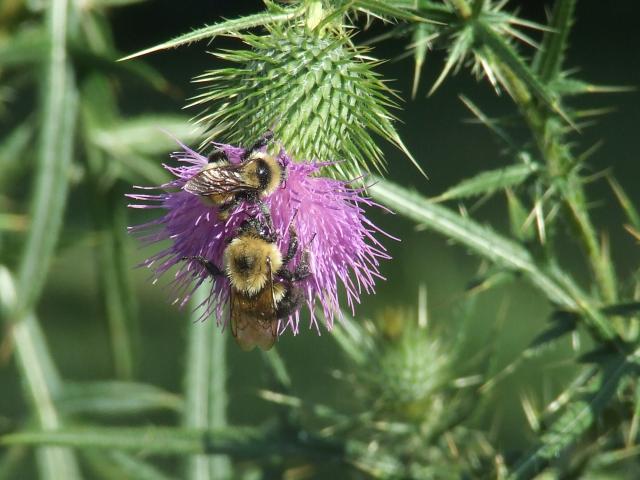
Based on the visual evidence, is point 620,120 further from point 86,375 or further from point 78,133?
point 78,133

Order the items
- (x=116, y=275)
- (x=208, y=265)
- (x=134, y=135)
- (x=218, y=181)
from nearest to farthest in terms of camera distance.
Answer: (x=218, y=181), (x=208, y=265), (x=134, y=135), (x=116, y=275)

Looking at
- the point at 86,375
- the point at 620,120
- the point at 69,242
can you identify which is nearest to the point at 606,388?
the point at 69,242

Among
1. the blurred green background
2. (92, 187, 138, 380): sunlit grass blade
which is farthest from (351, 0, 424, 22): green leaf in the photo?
(92, 187, 138, 380): sunlit grass blade

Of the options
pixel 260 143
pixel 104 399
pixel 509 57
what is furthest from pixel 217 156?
pixel 104 399

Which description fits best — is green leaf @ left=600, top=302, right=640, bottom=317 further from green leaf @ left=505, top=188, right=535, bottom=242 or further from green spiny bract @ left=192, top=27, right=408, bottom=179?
green spiny bract @ left=192, top=27, right=408, bottom=179

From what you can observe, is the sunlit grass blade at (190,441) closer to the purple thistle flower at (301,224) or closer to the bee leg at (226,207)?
the purple thistle flower at (301,224)

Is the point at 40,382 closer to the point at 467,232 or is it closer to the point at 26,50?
the point at 26,50
